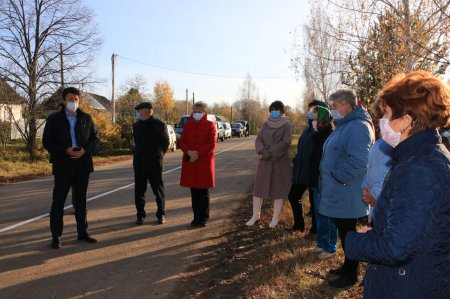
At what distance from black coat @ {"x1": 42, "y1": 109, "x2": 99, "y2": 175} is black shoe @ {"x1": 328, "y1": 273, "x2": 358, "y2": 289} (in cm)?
378

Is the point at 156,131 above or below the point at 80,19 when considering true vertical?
below

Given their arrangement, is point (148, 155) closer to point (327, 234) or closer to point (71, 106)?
point (71, 106)

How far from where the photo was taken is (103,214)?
7.86 meters

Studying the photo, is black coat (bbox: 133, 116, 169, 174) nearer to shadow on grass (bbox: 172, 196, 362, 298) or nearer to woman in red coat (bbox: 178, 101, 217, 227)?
woman in red coat (bbox: 178, 101, 217, 227)

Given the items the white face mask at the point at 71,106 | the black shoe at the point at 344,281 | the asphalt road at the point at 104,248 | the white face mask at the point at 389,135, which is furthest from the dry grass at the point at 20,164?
Answer: the white face mask at the point at 389,135

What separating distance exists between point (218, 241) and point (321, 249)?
5.22ft

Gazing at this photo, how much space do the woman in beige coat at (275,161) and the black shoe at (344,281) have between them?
2.36m

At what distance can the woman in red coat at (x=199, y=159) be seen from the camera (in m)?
6.99

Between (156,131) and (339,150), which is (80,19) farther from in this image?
(339,150)

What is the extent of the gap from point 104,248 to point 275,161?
301cm

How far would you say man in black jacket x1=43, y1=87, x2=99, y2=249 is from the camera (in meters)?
5.80

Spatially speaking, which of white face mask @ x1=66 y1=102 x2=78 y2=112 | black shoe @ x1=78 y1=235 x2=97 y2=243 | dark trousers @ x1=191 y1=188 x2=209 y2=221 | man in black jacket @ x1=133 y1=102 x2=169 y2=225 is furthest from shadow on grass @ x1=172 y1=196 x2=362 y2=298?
white face mask @ x1=66 y1=102 x2=78 y2=112

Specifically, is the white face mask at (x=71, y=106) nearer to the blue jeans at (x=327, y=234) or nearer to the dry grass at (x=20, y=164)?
the blue jeans at (x=327, y=234)

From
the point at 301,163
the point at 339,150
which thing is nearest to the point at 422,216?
the point at 339,150
